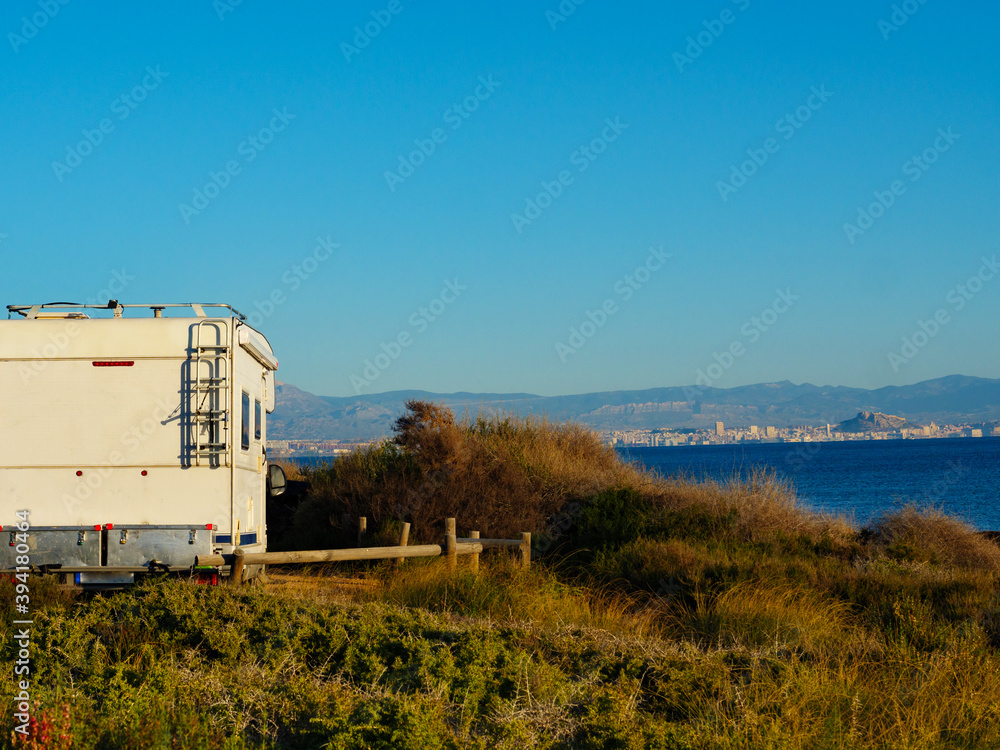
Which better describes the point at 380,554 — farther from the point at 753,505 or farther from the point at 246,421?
the point at 753,505

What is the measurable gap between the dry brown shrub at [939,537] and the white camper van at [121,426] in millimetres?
11541

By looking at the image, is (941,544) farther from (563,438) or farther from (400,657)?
(400,657)

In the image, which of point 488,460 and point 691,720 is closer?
point 691,720

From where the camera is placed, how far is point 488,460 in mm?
16391

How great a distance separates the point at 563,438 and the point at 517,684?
599 inches

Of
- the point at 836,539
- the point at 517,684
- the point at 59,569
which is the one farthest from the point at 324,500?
the point at 517,684

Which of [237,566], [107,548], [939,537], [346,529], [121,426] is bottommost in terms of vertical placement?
[939,537]

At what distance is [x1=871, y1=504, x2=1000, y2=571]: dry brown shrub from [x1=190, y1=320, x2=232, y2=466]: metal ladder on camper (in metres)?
11.4

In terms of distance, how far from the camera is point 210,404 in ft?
30.0

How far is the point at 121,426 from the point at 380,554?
3187 millimetres

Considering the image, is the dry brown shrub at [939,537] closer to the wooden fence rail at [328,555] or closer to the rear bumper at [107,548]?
the wooden fence rail at [328,555]

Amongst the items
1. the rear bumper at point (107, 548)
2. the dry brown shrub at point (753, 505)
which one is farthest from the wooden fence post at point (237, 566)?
the dry brown shrub at point (753, 505)

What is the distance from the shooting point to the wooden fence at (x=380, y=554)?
8.98 m

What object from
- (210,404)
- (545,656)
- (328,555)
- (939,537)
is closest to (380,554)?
(328,555)
